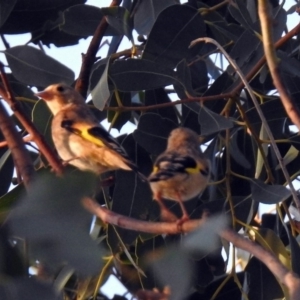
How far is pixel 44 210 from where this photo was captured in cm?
146

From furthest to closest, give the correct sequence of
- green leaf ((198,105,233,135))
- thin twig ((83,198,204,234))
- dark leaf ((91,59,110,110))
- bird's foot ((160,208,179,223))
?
dark leaf ((91,59,110,110)), green leaf ((198,105,233,135)), bird's foot ((160,208,179,223)), thin twig ((83,198,204,234))

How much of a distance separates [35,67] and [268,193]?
0.90 meters

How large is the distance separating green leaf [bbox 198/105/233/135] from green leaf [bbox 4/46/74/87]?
22.7 inches

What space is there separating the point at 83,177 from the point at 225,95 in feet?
3.63

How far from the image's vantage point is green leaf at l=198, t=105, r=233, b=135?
237 cm

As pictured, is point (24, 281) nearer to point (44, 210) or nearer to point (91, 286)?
point (44, 210)

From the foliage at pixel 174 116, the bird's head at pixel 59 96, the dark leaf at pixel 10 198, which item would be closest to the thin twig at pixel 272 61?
the foliage at pixel 174 116

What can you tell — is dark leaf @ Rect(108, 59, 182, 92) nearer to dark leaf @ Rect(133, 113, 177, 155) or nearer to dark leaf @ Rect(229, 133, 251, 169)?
dark leaf @ Rect(133, 113, 177, 155)

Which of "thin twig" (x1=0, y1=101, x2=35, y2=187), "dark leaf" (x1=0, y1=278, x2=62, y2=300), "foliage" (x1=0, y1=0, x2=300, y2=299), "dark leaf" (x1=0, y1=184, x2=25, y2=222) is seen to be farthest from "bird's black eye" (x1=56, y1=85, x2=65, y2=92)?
"dark leaf" (x1=0, y1=278, x2=62, y2=300)

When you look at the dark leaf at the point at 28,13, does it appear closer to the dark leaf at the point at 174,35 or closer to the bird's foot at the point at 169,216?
the dark leaf at the point at 174,35

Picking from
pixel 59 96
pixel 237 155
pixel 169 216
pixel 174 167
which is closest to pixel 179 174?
pixel 174 167

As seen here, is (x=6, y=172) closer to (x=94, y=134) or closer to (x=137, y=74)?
(x=94, y=134)

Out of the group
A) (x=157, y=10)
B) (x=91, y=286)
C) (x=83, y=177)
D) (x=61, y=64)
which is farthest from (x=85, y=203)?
(x=157, y=10)

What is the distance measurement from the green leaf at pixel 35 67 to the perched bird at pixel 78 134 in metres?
0.20
